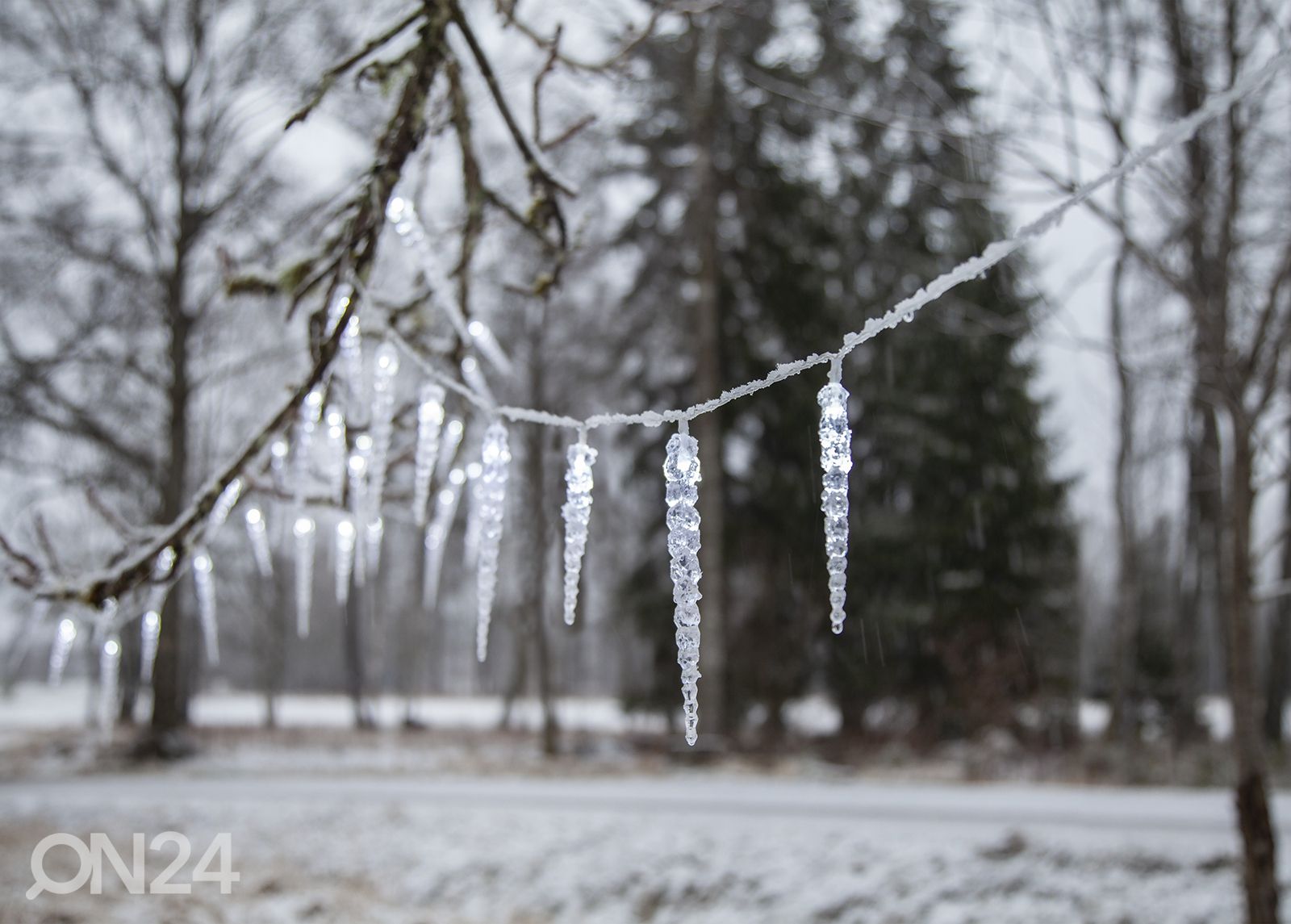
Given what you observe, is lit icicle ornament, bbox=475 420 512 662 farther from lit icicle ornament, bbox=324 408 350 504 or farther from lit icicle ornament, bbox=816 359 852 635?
lit icicle ornament, bbox=816 359 852 635

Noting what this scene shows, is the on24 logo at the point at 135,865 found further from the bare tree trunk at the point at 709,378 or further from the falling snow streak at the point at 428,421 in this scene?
the bare tree trunk at the point at 709,378

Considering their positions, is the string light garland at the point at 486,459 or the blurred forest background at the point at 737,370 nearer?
the string light garland at the point at 486,459

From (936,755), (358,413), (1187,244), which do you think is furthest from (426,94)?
(936,755)

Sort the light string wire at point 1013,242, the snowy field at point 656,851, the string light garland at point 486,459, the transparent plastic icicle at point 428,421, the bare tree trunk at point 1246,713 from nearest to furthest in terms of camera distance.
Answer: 1. the light string wire at point 1013,242
2. the string light garland at point 486,459
3. the transparent plastic icicle at point 428,421
4. the bare tree trunk at point 1246,713
5. the snowy field at point 656,851

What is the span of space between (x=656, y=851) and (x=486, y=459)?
6005 mm

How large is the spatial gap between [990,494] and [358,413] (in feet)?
45.9

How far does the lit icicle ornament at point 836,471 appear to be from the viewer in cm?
167

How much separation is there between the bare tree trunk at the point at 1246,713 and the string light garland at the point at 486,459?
2.59m

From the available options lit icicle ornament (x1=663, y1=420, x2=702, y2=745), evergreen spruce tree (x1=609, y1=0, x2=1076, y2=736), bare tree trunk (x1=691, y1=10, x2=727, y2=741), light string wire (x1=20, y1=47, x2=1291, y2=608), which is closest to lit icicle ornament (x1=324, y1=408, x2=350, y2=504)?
light string wire (x1=20, y1=47, x2=1291, y2=608)

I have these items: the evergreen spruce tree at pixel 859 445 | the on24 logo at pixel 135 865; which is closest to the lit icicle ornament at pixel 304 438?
the on24 logo at pixel 135 865

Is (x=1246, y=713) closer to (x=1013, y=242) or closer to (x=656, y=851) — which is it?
(x=1013, y=242)

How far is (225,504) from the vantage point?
291 centimetres

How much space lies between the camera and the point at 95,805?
9.33m

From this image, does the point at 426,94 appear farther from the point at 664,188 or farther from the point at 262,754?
the point at 262,754
